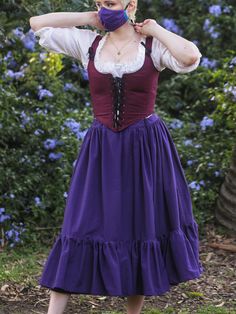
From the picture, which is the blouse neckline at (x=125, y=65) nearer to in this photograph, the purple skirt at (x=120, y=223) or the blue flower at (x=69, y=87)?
the purple skirt at (x=120, y=223)

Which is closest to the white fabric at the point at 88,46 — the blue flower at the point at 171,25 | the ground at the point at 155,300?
the ground at the point at 155,300

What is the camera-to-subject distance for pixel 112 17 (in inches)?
131

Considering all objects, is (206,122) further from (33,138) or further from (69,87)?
(33,138)

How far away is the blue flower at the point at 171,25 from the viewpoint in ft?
23.2

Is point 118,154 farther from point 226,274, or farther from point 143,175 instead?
point 226,274

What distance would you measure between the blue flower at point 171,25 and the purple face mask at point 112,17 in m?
3.78

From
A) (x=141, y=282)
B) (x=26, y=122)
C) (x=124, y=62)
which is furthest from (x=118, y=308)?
(x=26, y=122)

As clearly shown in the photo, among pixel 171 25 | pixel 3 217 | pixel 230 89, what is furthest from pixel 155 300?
pixel 171 25

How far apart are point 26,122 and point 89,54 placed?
2.13 metres

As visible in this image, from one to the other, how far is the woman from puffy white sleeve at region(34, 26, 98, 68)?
0.02m

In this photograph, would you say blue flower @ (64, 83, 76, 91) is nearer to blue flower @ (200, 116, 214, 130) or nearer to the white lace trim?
blue flower @ (200, 116, 214, 130)

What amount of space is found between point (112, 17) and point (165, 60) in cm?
29

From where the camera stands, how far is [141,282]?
3393mm

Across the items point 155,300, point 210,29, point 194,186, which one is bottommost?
point 155,300
